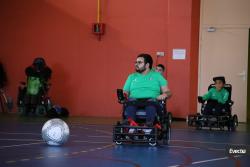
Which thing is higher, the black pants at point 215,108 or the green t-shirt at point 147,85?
the green t-shirt at point 147,85

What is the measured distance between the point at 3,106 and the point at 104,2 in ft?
11.1

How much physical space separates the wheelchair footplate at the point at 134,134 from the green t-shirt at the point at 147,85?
560 mm

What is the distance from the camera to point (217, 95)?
30.4 feet

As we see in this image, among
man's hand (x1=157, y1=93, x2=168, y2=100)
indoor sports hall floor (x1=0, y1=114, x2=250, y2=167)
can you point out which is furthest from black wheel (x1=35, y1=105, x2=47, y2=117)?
man's hand (x1=157, y1=93, x2=168, y2=100)

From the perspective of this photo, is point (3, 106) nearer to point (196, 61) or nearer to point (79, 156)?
point (196, 61)

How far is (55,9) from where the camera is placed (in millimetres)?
12055

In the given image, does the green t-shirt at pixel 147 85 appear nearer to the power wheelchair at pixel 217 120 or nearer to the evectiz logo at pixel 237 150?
the evectiz logo at pixel 237 150

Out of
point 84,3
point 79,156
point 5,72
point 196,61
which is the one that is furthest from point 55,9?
point 79,156

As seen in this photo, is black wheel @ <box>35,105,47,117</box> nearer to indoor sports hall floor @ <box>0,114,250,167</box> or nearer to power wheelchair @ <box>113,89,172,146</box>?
indoor sports hall floor @ <box>0,114,250,167</box>

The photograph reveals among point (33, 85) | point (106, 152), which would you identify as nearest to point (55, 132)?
point (106, 152)

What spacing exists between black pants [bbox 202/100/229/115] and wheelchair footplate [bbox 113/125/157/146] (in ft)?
11.4

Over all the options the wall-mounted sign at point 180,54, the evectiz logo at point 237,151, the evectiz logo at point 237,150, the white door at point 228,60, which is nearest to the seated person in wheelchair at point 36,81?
the wall-mounted sign at point 180,54

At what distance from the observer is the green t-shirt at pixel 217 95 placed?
30.2 ft

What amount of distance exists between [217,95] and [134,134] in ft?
12.4
